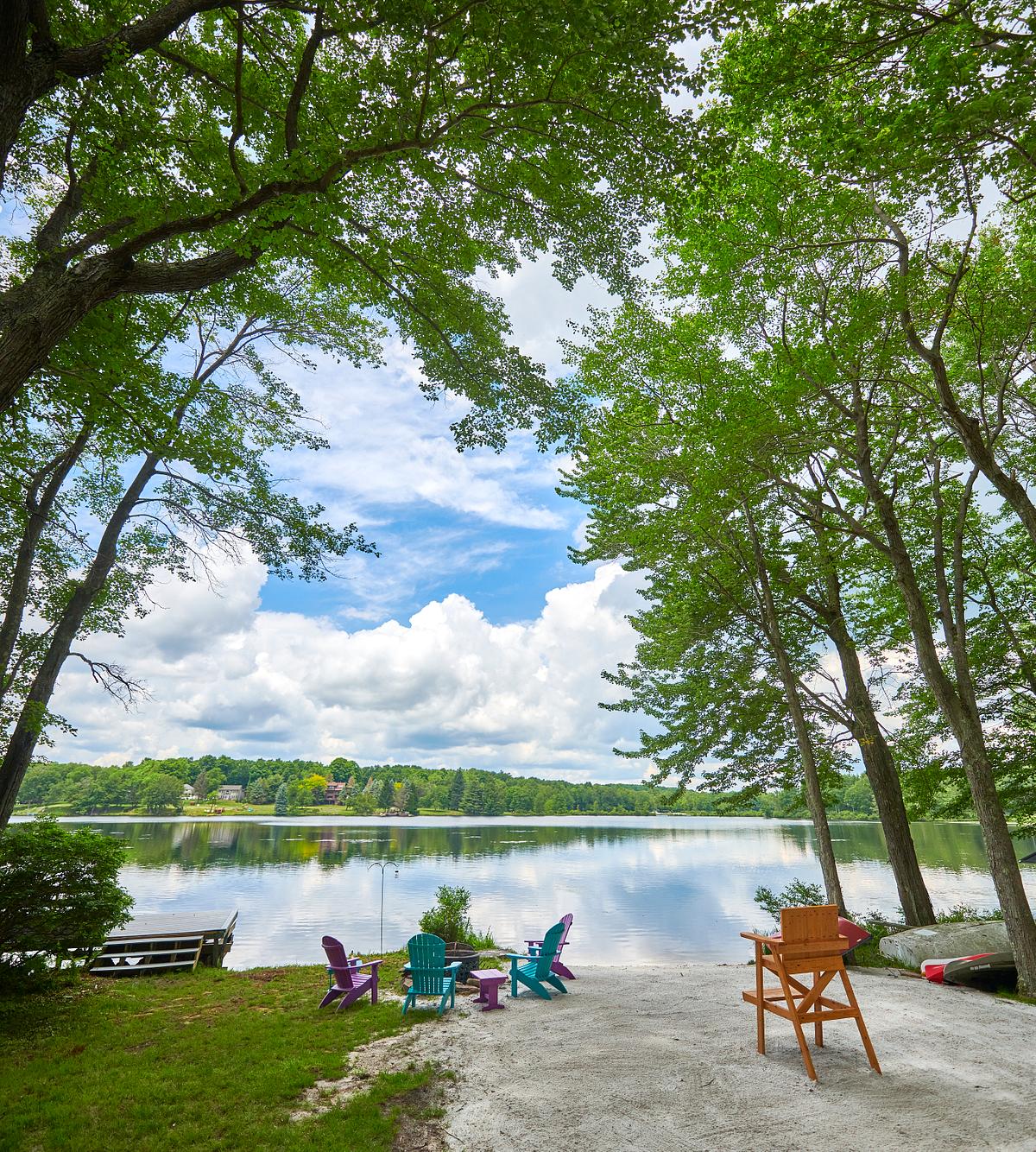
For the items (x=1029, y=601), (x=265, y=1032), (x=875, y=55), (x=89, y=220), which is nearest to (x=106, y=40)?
(x=89, y=220)

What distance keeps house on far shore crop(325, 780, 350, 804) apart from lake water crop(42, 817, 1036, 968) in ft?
198

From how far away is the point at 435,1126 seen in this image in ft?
13.3

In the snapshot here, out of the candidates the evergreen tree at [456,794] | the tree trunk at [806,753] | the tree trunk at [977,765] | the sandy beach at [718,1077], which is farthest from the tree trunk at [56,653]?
the evergreen tree at [456,794]

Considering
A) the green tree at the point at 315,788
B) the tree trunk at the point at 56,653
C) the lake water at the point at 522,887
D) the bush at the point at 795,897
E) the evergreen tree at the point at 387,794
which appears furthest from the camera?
the green tree at the point at 315,788

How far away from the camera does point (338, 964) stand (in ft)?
24.2

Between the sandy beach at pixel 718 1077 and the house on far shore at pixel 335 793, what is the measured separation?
351 feet

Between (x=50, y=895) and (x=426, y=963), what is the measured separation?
4.32 m

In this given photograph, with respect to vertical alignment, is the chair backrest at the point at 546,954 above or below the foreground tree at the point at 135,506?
below

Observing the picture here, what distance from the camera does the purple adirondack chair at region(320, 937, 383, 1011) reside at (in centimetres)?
723

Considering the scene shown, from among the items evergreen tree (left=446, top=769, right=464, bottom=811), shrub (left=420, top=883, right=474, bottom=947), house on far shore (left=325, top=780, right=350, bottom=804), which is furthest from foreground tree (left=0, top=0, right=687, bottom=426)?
house on far shore (left=325, top=780, right=350, bottom=804)

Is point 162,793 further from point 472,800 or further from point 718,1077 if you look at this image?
point 718,1077

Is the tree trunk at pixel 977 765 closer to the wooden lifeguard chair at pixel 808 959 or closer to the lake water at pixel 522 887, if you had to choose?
the wooden lifeguard chair at pixel 808 959

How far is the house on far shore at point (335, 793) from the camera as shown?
103625 mm

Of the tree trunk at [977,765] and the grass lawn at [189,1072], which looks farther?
the tree trunk at [977,765]
